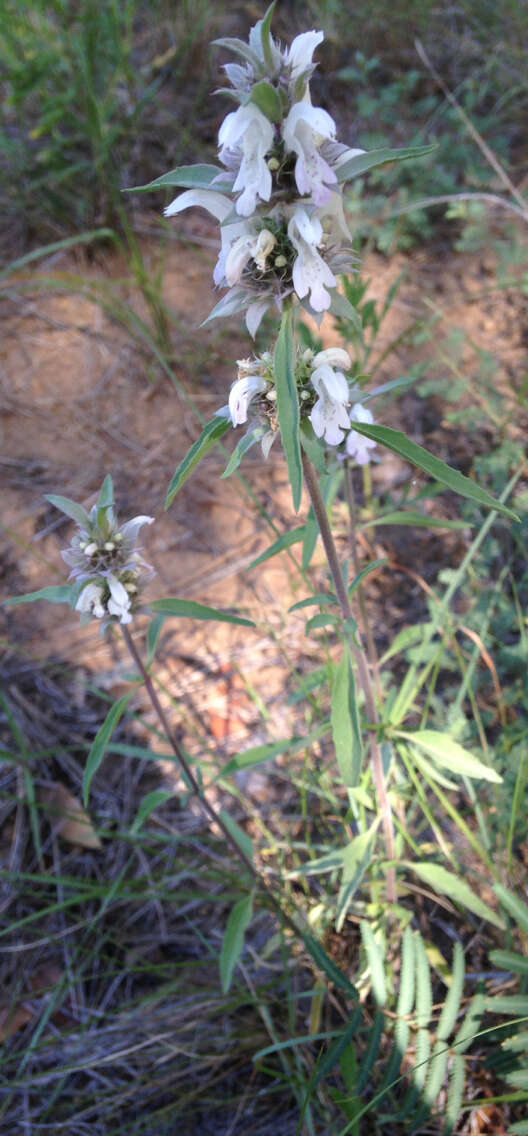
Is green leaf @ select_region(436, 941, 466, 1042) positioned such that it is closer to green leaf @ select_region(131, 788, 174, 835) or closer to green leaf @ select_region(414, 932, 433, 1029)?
green leaf @ select_region(414, 932, 433, 1029)

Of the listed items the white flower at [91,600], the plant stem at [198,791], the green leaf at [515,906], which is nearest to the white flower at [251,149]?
the white flower at [91,600]

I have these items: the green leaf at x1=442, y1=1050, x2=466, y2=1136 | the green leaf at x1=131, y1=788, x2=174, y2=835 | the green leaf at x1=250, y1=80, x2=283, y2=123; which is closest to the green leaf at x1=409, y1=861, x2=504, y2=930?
the green leaf at x1=442, y1=1050, x2=466, y2=1136

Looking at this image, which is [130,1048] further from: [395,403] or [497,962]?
[395,403]

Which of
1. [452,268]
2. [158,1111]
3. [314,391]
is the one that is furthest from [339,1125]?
[452,268]

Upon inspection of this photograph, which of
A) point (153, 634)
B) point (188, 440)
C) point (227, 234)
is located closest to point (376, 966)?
point (153, 634)

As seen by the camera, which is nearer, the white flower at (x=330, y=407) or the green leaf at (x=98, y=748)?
the white flower at (x=330, y=407)

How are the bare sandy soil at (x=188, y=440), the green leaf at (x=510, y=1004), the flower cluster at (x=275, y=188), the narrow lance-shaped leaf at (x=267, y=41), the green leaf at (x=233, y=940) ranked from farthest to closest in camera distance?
the bare sandy soil at (x=188, y=440) < the green leaf at (x=233, y=940) < the green leaf at (x=510, y=1004) < the flower cluster at (x=275, y=188) < the narrow lance-shaped leaf at (x=267, y=41)

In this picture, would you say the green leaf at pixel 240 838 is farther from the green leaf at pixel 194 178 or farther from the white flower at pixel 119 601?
the green leaf at pixel 194 178
